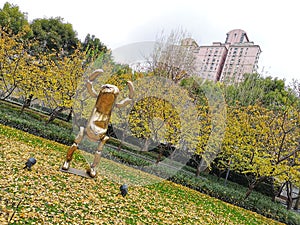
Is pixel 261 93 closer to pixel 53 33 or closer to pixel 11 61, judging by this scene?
pixel 11 61

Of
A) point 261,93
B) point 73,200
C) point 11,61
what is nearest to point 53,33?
point 11,61

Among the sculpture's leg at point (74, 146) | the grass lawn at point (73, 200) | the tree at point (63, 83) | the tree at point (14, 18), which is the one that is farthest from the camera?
the tree at point (14, 18)

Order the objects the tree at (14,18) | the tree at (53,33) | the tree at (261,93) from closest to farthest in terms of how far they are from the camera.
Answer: the tree at (261,93), the tree at (14,18), the tree at (53,33)

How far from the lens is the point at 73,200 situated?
4.78 meters

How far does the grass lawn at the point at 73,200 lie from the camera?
3946 mm

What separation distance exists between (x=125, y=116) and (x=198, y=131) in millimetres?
4209

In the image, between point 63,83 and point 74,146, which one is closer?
point 74,146

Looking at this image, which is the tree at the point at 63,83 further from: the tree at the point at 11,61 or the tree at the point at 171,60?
the tree at the point at 171,60

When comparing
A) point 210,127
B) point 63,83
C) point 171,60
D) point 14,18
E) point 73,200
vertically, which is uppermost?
point 14,18

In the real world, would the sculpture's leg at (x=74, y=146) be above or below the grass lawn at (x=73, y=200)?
above

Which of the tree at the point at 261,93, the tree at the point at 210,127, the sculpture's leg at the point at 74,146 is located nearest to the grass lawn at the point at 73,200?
the sculpture's leg at the point at 74,146

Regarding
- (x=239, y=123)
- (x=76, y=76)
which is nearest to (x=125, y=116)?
(x=76, y=76)

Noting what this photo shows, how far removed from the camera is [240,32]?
61.2 metres

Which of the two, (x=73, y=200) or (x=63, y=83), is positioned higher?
(x=63, y=83)
